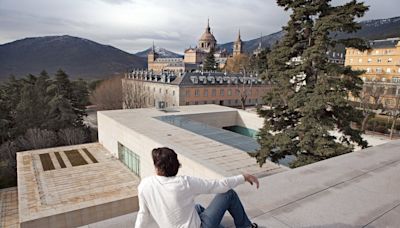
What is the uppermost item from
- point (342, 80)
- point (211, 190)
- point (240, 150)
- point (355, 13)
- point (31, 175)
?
point (355, 13)

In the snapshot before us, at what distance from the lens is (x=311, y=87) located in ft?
24.6

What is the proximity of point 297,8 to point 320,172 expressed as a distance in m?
5.56

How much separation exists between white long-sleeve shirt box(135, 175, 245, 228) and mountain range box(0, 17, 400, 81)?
11049cm

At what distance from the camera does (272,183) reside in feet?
13.0

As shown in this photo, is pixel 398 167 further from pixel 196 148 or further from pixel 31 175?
pixel 31 175

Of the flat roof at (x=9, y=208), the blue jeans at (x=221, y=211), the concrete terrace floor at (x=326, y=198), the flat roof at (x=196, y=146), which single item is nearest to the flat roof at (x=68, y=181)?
the flat roof at (x=9, y=208)

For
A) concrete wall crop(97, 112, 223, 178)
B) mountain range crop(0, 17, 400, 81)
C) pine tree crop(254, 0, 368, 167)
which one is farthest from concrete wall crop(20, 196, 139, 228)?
mountain range crop(0, 17, 400, 81)

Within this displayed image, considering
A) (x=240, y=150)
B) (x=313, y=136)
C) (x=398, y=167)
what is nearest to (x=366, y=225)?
(x=398, y=167)

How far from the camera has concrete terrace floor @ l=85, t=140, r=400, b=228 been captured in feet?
9.75

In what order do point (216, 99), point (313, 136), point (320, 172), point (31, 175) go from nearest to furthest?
1. point (320, 172)
2. point (313, 136)
3. point (31, 175)
4. point (216, 99)

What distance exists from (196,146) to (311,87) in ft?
19.5

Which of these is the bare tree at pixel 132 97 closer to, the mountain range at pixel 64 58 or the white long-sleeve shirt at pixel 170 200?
the white long-sleeve shirt at pixel 170 200

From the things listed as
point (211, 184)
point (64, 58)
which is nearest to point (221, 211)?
point (211, 184)

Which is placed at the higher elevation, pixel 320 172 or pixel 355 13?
pixel 355 13
